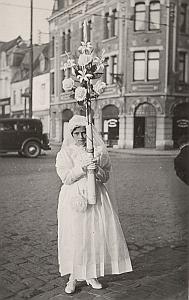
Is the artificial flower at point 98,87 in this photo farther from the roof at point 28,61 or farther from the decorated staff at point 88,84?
the roof at point 28,61

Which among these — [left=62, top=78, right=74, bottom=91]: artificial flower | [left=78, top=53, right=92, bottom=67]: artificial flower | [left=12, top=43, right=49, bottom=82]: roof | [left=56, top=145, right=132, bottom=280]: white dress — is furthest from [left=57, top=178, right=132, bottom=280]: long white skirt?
[left=12, top=43, right=49, bottom=82]: roof

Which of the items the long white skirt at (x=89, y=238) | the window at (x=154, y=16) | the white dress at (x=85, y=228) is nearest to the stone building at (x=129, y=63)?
the window at (x=154, y=16)

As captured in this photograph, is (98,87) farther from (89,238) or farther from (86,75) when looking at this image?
(89,238)

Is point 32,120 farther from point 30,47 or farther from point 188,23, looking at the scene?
point 188,23

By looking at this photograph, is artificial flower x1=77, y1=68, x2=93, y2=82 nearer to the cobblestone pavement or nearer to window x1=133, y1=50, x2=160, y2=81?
window x1=133, y1=50, x2=160, y2=81

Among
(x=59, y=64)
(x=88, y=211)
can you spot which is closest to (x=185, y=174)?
(x=88, y=211)

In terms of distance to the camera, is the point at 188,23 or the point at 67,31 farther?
the point at 67,31
